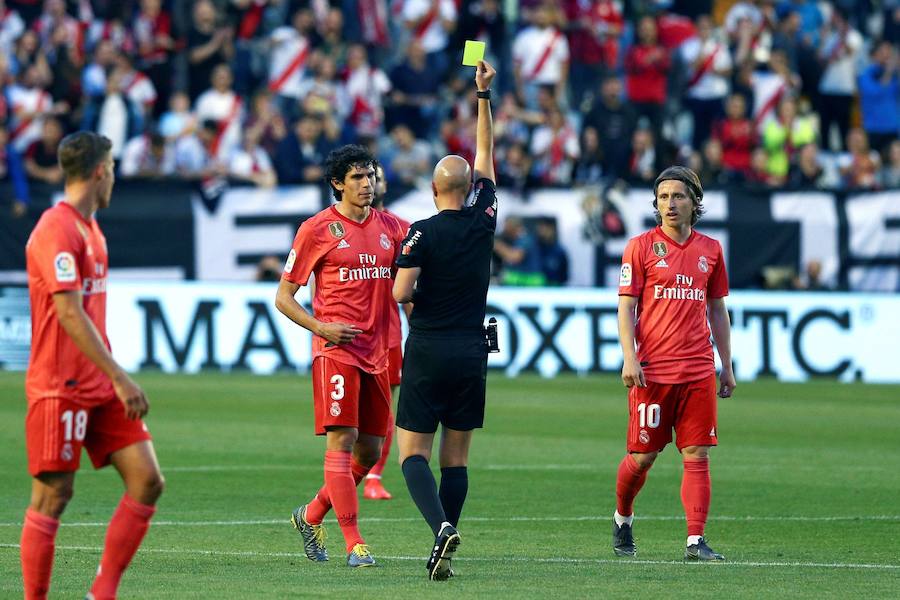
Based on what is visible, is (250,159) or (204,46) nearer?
(250,159)

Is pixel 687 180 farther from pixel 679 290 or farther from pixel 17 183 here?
pixel 17 183

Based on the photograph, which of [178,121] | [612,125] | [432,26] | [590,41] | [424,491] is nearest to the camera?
[424,491]

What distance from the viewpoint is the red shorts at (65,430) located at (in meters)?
6.84

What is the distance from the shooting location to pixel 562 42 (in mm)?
26016

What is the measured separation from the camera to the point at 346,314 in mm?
9281

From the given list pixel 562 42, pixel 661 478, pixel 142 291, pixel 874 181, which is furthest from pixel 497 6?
pixel 661 478

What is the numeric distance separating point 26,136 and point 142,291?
3.29 metres

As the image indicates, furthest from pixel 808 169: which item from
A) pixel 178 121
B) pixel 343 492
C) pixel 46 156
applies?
pixel 343 492

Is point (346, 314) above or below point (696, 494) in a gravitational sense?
above

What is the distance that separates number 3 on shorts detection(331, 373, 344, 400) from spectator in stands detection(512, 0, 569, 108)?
17.2 m

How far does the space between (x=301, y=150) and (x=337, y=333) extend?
15.0 metres

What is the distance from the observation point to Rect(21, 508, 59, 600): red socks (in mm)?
6906

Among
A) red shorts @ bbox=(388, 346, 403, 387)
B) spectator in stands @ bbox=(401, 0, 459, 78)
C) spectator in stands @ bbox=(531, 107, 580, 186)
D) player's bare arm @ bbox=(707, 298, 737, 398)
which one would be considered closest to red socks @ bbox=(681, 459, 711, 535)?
player's bare arm @ bbox=(707, 298, 737, 398)

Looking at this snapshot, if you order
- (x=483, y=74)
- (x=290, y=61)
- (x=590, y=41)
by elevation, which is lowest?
(x=483, y=74)
